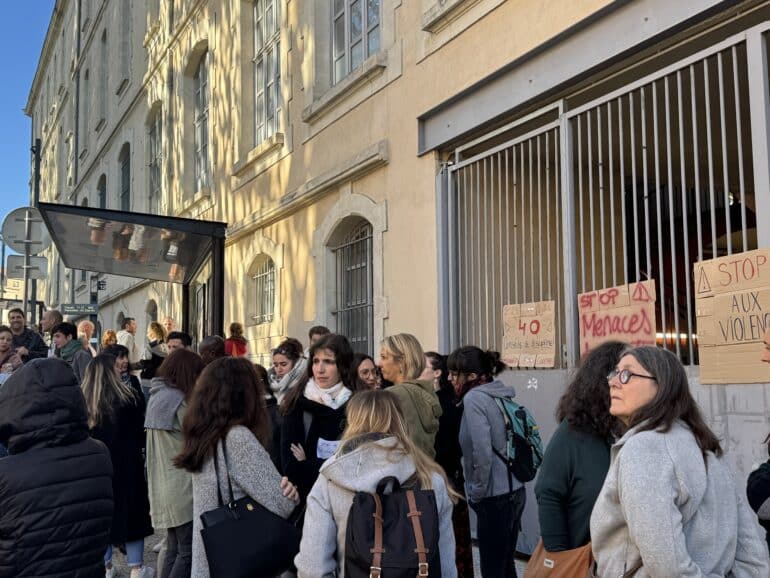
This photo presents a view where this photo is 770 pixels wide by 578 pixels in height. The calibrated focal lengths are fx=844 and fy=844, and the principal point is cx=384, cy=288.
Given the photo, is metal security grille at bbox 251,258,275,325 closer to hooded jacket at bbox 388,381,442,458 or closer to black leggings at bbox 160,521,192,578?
black leggings at bbox 160,521,192,578

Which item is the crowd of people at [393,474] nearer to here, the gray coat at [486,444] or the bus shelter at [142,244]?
the gray coat at [486,444]

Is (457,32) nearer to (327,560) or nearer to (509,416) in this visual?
(509,416)

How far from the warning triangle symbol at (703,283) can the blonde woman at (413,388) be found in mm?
1906

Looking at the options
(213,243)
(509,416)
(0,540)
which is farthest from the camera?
(213,243)

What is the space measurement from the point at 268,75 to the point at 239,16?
1.39m

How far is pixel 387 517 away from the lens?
9.57 ft

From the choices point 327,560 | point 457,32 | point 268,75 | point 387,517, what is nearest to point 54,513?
point 327,560

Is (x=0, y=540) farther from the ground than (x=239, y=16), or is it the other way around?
(x=239, y=16)

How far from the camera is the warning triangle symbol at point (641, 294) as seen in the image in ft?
19.0

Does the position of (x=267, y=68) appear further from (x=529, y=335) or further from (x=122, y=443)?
(x=122, y=443)

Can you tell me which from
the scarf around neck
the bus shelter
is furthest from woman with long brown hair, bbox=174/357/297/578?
the bus shelter

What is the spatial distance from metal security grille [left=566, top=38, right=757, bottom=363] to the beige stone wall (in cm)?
88

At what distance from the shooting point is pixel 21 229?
1162cm

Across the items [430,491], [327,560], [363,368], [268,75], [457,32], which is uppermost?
[268,75]
